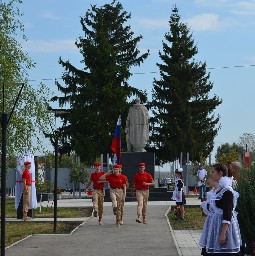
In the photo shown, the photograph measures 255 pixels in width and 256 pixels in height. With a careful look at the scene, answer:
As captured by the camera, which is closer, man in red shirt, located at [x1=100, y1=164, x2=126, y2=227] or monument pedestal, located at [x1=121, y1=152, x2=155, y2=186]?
man in red shirt, located at [x1=100, y1=164, x2=126, y2=227]

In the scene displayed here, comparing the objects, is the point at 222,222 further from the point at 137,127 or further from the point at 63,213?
the point at 137,127

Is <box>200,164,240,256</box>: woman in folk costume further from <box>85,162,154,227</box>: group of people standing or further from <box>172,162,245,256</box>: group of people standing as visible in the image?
<box>85,162,154,227</box>: group of people standing

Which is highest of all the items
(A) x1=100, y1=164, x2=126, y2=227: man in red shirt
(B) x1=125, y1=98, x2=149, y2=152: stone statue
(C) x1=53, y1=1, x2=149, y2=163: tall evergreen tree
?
(C) x1=53, y1=1, x2=149, y2=163: tall evergreen tree

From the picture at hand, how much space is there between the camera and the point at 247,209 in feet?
47.1

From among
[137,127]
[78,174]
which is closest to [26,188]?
[137,127]

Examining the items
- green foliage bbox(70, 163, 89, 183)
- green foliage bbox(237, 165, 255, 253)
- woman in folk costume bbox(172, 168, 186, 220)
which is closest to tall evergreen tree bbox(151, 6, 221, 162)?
green foliage bbox(70, 163, 89, 183)

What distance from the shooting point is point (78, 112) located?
228 ft

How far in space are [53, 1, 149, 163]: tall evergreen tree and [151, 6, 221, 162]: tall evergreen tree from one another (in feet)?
9.06

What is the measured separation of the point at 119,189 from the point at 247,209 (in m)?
9.72

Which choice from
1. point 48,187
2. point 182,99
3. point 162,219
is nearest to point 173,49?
point 182,99

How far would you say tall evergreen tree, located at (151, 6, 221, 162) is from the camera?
74.8m

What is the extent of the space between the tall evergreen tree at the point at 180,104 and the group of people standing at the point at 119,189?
49.2 meters

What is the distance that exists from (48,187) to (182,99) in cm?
3713

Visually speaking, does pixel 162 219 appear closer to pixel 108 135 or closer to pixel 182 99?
pixel 108 135
